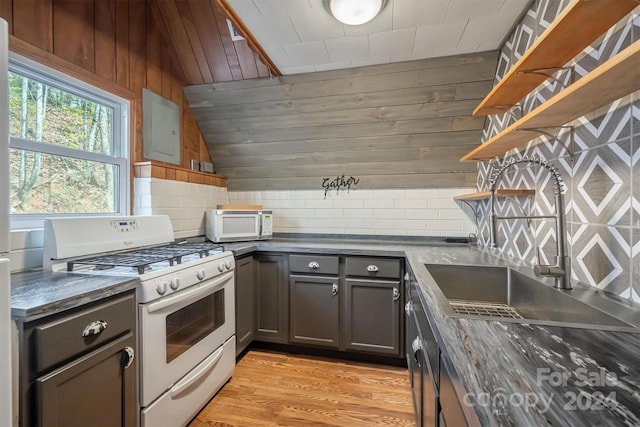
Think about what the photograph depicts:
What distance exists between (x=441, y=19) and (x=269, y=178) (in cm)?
191

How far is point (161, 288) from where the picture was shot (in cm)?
140

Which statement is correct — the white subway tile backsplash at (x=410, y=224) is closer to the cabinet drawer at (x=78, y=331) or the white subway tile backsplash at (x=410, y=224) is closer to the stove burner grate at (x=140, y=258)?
the stove burner grate at (x=140, y=258)

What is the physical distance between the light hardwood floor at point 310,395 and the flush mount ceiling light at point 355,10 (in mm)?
2258

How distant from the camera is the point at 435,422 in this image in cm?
90

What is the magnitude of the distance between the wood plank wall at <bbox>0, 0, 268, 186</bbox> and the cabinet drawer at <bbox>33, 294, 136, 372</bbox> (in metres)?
1.37

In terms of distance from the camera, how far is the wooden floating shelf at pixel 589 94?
0.69m

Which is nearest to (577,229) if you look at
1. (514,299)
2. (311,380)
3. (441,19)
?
(514,299)

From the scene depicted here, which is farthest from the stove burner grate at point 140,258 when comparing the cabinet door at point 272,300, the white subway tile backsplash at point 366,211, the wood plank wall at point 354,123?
the wood plank wall at point 354,123

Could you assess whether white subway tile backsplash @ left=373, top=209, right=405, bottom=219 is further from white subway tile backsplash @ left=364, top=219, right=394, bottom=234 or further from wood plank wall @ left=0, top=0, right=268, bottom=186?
wood plank wall @ left=0, top=0, right=268, bottom=186

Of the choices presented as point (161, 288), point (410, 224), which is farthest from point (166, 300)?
point (410, 224)

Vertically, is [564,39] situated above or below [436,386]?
→ above

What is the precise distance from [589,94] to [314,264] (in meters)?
1.83

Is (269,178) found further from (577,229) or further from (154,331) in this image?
(577,229)

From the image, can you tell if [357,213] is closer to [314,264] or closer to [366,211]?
[366,211]
